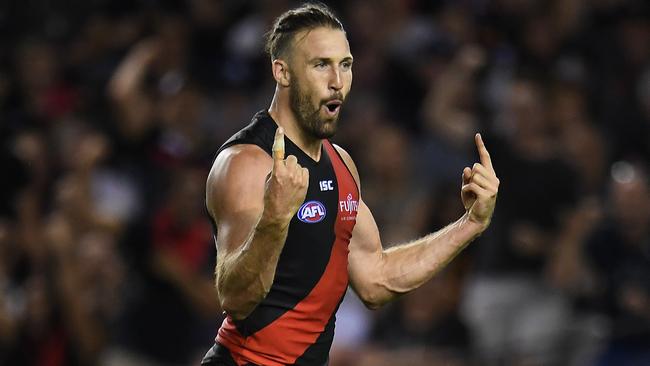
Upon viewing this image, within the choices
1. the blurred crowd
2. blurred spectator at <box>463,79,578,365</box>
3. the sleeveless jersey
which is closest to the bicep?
the sleeveless jersey

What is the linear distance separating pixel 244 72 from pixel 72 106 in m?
1.47

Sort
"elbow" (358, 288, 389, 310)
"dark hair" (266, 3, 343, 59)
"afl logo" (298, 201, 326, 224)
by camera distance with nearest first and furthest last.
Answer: "afl logo" (298, 201, 326, 224)
"dark hair" (266, 3, 343, 59)
"elbow" (358, 288, 389, 310)

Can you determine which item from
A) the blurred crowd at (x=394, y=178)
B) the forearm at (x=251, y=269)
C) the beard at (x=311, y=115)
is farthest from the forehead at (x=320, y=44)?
the blurred crowd at (x=394, y=178)

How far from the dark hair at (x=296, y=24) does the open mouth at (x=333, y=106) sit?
0.88 ft

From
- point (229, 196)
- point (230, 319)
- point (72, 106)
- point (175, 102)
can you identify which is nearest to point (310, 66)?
point (229, 196)

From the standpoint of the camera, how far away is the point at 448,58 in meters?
9.95

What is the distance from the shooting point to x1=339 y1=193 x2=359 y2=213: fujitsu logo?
4.71 metres

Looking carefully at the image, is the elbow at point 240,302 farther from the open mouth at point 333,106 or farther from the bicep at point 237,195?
the open mouth at point 333,106

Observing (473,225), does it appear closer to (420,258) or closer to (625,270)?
(420,258)

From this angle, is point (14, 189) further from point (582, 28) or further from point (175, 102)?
point (582, 28)

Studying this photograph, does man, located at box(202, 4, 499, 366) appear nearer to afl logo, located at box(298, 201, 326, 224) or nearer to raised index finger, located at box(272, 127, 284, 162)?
afl logo, located at box(298, 201, 326, 224)

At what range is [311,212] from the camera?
14.9 feet

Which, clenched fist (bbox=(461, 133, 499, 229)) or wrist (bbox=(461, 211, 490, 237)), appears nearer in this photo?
clenched fist (bbox=(461, 133, 499, 229))

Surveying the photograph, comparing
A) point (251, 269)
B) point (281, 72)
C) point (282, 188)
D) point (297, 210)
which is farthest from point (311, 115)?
point (251, 269)
